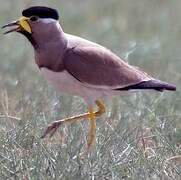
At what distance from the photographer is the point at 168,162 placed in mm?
5270

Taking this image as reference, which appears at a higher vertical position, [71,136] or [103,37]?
[71,136]

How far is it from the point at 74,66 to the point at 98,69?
0.70 ft

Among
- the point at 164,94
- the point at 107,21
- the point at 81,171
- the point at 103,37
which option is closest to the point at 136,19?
the point at 107,21

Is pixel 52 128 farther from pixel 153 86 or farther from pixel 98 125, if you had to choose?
pixel 153 86

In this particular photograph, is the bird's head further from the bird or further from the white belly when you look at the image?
the white belly

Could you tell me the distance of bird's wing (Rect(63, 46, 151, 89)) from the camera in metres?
5.40

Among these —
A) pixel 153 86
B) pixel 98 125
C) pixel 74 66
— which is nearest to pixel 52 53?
pixel 74 66

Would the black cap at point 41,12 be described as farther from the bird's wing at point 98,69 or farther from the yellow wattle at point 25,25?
the bird's wing at point 98,69

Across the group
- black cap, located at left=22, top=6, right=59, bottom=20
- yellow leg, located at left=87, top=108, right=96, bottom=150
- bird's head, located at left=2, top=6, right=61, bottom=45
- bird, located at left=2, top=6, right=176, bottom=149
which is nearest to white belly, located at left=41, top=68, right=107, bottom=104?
bird, located at left=2, top=6, right=176, bottom=149

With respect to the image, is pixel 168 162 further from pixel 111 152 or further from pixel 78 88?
pixel 78 88

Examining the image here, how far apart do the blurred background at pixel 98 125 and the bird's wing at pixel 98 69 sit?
0.32 meters

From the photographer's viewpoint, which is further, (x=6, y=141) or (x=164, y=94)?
(x=164, y=94)

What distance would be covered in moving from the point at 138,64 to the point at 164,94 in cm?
159

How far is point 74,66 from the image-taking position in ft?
17.6
